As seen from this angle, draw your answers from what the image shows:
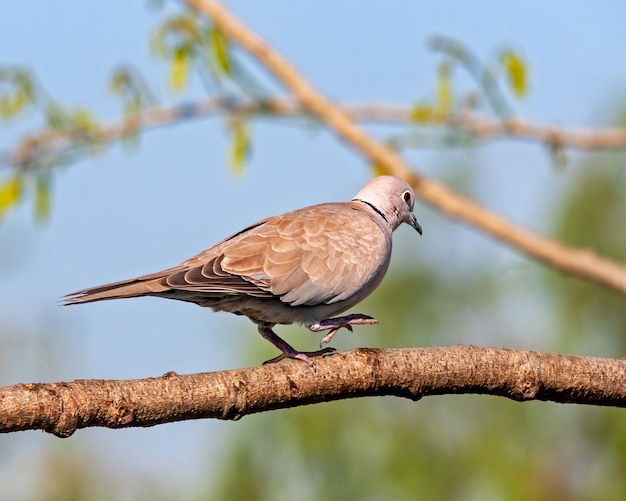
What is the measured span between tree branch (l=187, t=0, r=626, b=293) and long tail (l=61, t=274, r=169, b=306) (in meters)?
2.33

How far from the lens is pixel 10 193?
19.2 feet

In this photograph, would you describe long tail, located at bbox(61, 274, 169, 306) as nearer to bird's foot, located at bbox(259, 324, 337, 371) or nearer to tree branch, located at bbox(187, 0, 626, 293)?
bird's foot, located at bbox(259, 324, 337, 371)

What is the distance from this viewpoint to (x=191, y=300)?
190 inches

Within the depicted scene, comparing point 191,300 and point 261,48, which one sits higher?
point 261,48

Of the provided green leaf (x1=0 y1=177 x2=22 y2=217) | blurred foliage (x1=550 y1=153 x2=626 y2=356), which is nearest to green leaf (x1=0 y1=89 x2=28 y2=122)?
green leaf (x1=0 y1=177 x2=22 y2=217)

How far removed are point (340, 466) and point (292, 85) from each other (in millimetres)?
3592

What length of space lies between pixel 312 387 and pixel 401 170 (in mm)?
2819

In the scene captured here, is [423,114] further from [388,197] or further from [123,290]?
[123,290]

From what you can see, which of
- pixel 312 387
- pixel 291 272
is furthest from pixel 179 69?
pixel 312 387

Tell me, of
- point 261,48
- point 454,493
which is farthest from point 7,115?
point 454,493

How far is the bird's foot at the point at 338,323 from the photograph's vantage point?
4812 millimetres

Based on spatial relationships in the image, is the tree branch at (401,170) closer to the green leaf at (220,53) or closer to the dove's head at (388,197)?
the dove's head at (388,197)

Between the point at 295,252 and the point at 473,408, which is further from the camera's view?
the point at 473,408

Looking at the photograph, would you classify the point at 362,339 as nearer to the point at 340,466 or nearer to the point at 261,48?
the point at 340,466
